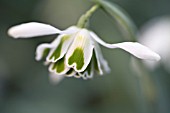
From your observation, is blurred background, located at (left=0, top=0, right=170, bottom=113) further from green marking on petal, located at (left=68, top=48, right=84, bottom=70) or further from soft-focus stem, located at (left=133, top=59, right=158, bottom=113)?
green marking on petal, located at (left=68, top=48, right=84, bottom=70)

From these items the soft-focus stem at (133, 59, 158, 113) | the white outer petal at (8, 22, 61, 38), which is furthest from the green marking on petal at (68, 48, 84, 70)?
the soft-focus stem at (133, 59, 158, 113)

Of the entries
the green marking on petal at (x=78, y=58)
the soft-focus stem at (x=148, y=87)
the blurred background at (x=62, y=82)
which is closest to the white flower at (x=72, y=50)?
the green marking on petal at (x=78, y=58)

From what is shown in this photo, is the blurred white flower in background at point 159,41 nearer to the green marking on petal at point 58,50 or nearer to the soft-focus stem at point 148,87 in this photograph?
the soft-focus stem at point 148,87

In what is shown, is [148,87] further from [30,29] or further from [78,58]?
[30,29]

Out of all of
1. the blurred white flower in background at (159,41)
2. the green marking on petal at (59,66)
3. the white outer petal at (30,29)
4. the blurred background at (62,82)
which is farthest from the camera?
the blurred background at (62,82)

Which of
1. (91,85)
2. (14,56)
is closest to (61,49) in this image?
(91,85)

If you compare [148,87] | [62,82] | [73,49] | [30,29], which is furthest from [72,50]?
[62,82]
